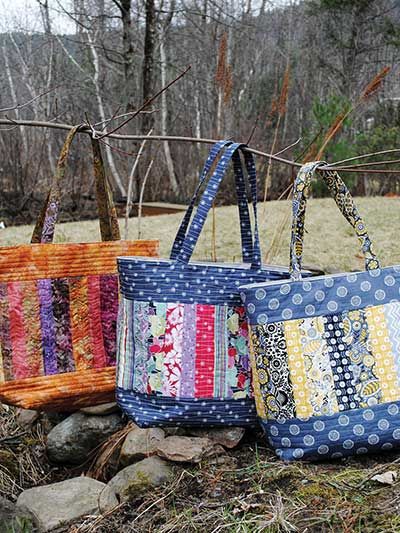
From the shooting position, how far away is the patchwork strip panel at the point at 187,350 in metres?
1.56

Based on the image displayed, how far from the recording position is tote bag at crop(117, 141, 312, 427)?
1557 mm

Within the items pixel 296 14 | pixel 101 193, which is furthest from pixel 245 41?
pixel 101 193

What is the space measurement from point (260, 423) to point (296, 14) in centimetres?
2122

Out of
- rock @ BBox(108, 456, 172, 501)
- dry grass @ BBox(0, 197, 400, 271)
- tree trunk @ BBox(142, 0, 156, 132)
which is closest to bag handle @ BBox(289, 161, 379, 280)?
rock @ BBox(108, 456, 172, 501)

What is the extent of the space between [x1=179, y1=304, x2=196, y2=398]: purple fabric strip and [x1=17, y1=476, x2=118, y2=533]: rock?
0.31 meters

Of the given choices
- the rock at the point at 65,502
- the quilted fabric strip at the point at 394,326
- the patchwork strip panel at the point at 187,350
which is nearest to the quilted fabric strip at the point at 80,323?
the patchwork strip panel at the point at 187,350

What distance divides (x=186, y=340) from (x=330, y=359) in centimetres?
35

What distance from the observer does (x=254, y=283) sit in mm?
1597

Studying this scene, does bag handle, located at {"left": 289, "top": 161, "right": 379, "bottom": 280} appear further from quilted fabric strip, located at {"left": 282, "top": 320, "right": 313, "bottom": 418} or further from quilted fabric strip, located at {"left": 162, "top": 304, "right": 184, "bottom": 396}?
quilted fabric strip, located at {"left": 162, "top": 304, "right": 184, "bottom": 396}

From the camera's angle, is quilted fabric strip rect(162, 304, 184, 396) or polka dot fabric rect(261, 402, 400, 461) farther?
quilted fabric strip rect(162, 304, 184, 396)

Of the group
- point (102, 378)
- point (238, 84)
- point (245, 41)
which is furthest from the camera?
point (245, 41)

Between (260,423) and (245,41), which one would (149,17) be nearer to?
(260,423)

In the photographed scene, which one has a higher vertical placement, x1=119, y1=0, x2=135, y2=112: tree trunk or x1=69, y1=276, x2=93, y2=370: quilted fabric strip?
x1=119, y1=0, x2=135, y2=112: tree trunk

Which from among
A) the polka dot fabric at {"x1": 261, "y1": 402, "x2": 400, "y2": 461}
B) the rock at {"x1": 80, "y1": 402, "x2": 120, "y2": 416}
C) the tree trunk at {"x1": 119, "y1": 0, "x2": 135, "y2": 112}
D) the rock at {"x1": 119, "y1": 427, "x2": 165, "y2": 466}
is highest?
the tree trunk at {"x1": 119, "y1": 0, "x2": 135, "y2": 112}
